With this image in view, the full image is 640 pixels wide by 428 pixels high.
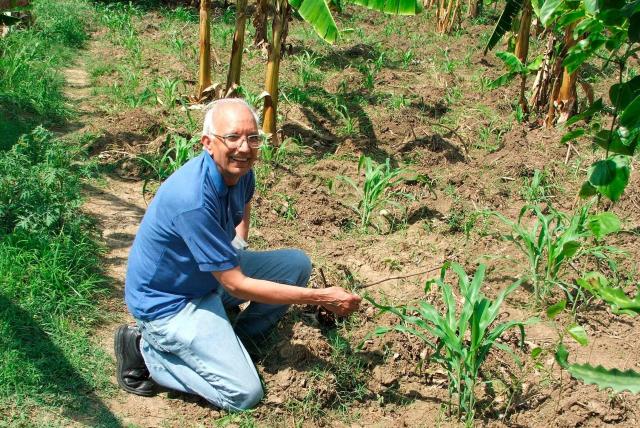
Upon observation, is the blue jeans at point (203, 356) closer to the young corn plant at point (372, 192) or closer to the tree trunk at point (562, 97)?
the young corn plant at point (372, 192)

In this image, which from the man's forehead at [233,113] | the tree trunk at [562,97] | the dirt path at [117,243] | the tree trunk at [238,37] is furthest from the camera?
the tree trunk at [562,97]

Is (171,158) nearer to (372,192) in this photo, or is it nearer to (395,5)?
(372,192)

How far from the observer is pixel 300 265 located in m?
4.24

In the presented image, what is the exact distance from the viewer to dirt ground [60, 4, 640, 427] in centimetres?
389

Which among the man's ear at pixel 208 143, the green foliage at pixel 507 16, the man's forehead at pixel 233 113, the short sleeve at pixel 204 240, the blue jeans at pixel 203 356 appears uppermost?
the green foliage at pixel 507 16

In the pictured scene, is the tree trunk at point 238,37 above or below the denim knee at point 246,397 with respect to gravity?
above

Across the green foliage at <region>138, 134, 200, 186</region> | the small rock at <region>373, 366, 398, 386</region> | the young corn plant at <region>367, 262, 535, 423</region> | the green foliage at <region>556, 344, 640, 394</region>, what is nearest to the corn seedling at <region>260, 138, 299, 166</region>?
the green foliage at <region>138, 134, 200, 186</region>

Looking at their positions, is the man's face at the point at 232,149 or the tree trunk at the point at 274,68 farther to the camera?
the tree trunk at the point at 274,68

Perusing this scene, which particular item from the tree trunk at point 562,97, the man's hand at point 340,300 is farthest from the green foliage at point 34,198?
the tree trunk at point 562,97

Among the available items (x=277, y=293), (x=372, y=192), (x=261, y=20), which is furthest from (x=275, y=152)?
(x=277, y=293)

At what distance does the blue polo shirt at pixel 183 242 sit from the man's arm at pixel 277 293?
73 millimetres

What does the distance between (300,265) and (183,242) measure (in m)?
0.80

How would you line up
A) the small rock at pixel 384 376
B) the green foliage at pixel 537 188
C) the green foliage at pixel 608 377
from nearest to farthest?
1. the green foliage at pixel 608 377
2. the small rock at pixel 384 376
3. the green foliage at pixel 537 188

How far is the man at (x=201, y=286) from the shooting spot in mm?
3588
